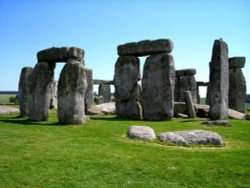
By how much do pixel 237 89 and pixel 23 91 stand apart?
1469 cm

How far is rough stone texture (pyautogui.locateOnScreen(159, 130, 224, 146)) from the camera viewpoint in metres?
9.90

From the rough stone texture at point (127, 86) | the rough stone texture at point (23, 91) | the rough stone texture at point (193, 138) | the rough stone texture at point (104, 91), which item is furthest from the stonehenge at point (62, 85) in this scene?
the rough stone texture at point (104, 91)

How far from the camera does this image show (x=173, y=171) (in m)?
7.05

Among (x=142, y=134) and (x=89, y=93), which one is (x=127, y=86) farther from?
(x=142, y=134)

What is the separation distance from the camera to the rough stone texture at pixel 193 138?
9.90 metres

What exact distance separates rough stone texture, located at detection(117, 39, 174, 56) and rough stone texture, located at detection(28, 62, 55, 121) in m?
5.63

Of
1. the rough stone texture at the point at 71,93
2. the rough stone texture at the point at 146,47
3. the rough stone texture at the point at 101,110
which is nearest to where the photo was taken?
the rough stone texture at the point at 71,93

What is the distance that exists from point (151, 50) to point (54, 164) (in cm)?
1243

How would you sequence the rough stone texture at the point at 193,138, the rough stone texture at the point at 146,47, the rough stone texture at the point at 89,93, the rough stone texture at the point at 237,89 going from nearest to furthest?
the rough stone texture at the point at 193,138
the rough stone texture at the point at 146,47
the rough stone texture at the point at 89,93
the rough stone texture at the point at 237,89

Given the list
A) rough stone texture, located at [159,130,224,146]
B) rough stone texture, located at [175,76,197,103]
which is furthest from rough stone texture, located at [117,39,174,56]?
rough stone texture, located at [175,76,197,103]

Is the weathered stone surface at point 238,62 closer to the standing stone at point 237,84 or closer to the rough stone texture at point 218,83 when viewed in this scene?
the standing stone at point 237,84

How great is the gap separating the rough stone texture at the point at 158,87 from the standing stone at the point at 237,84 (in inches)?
308

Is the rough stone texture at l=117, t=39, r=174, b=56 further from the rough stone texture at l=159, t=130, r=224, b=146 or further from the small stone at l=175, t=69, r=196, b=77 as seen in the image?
the small stone at l=175, t=69, r=196, b=77

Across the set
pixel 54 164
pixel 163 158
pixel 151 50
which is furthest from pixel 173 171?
pixel 151 50
